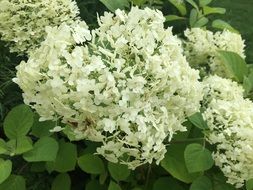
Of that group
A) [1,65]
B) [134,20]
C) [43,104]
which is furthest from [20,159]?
[134,20]

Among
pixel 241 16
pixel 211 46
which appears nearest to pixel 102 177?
pixel 211 46

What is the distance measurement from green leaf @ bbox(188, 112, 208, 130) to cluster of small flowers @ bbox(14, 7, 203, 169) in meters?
0.15

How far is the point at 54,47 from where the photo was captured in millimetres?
901

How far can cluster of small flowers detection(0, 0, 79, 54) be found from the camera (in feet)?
3.92

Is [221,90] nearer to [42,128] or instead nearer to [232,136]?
[232,136]

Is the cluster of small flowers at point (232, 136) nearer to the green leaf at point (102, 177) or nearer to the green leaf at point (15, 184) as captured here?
the green leaf at point (102, 177)

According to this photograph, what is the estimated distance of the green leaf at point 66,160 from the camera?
1.06m

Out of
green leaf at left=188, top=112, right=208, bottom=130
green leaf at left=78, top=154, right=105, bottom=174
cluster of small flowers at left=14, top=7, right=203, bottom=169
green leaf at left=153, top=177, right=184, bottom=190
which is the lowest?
green leaf at left=153, top=177, right=184, bottom=190

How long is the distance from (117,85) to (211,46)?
602 millimetres

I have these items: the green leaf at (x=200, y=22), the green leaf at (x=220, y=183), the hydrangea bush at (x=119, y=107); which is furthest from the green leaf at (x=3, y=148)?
the green leaf at (x=200, y=22)

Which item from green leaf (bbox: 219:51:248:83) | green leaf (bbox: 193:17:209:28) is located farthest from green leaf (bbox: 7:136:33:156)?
green leaf (bbox: 193:17:209:28)

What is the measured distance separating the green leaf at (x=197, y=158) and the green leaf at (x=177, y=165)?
0.13 feet

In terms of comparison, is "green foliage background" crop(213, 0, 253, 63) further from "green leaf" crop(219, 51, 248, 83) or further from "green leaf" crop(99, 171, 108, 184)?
"green leaf" crop(99, 171, 108, 184)

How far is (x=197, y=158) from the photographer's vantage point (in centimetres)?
103
